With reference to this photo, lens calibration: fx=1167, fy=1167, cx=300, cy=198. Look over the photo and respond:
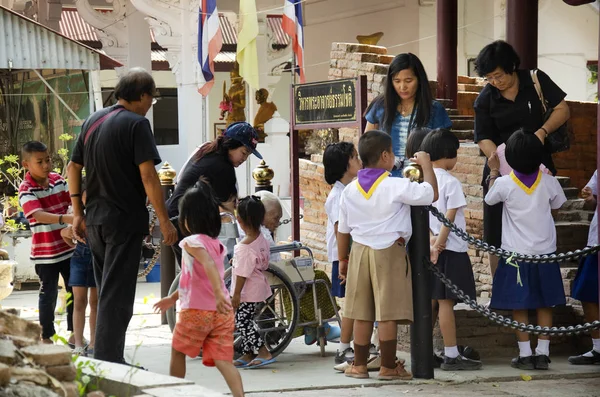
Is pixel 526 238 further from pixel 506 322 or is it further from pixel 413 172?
pixel 413 172

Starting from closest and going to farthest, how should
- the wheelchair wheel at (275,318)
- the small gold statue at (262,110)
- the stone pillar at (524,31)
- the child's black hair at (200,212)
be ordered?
the child's black hair at (200,212) → the wheelchair wheel at (275,318) → the stone pillar at (524,31) → the small gold statue at (262,110)

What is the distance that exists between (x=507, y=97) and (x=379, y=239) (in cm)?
184

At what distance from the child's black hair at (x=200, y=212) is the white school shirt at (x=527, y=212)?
2.32 m

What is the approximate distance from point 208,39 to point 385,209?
455 inches

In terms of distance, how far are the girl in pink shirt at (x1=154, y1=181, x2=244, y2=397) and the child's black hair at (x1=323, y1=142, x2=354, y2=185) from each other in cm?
192

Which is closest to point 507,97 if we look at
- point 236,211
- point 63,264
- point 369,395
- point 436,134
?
point 436,134

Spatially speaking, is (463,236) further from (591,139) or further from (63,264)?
(591,139)

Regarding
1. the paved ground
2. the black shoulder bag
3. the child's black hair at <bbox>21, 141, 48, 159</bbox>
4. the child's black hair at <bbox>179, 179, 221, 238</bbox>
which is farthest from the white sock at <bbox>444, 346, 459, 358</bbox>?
the child's black hair at <bbox>21, 141, 48, 159</bbox>

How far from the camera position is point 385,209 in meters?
6.86

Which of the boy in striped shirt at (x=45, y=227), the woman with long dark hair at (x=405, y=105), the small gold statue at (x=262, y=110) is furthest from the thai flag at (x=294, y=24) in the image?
the woman with long dark hair at (x=405, y=105)

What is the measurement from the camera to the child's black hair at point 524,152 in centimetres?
748

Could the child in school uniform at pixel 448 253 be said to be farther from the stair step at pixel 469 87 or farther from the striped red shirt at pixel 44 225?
the stair step at pixel 469 87

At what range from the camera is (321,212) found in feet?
38.4

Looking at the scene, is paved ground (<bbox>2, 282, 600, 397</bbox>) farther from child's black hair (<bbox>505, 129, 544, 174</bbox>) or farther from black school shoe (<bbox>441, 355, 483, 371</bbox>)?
child's black hair (<bbox>505, 129, 544, 174</bbox>)
